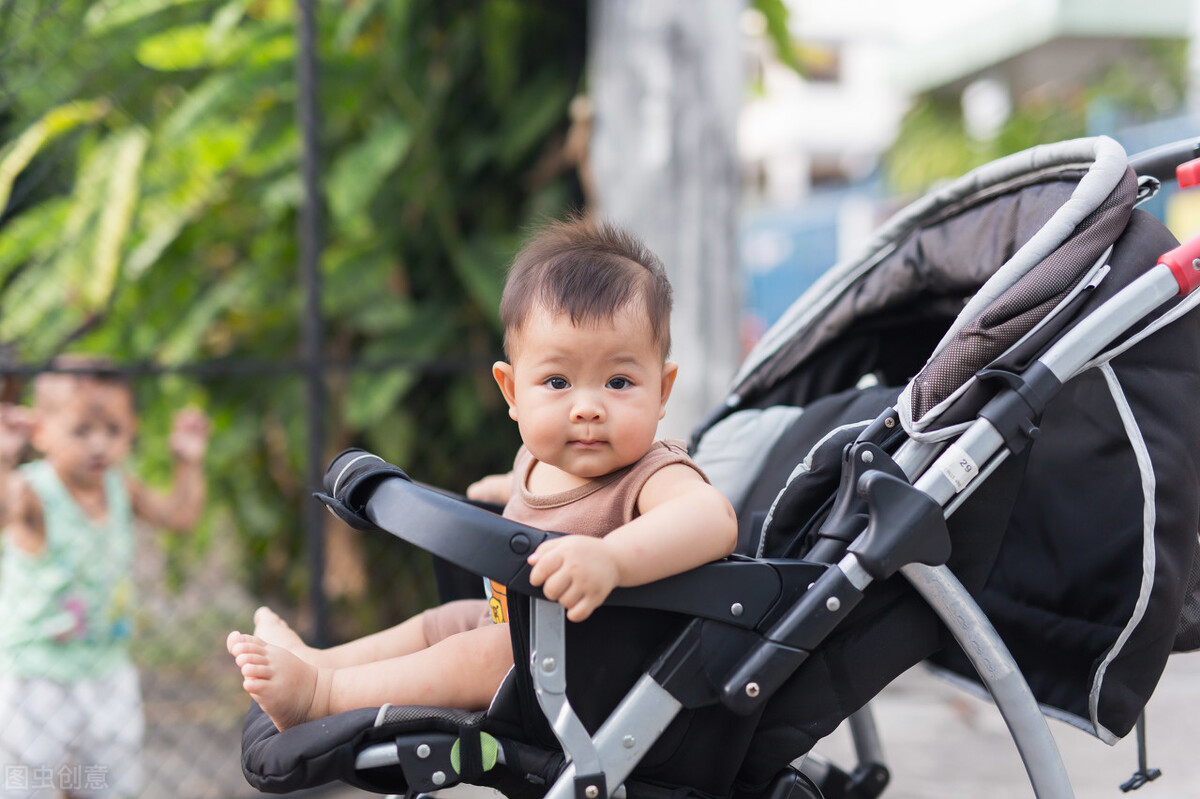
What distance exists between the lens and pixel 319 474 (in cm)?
298

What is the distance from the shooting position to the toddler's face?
2.62 meters

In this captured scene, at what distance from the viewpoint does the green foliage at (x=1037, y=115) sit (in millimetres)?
10797

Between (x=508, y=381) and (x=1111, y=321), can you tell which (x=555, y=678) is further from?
(x=1111, y=321)

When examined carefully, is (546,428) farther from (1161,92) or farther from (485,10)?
(1161,92)

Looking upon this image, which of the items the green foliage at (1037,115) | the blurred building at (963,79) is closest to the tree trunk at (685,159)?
the blurred building at (963,79)

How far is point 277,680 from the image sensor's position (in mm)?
1319

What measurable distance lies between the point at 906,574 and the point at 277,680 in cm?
90

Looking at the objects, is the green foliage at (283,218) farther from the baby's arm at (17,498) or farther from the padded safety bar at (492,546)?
the padded safety bar at (492,546)

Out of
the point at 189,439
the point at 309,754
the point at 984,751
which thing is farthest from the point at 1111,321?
the point at 189,439

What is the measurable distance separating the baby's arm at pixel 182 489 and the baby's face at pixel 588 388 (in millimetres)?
1772

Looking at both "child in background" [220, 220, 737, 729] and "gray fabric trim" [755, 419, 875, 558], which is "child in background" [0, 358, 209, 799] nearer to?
"child in background" [220, 220, 737, 729]

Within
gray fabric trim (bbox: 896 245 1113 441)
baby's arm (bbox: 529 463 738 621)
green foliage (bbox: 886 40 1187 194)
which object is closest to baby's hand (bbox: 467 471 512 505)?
baby's arm (bbox: 529 463 738 621)

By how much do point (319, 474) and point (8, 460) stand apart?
83 centimetres

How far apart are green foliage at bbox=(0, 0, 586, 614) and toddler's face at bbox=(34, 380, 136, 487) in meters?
0.56
